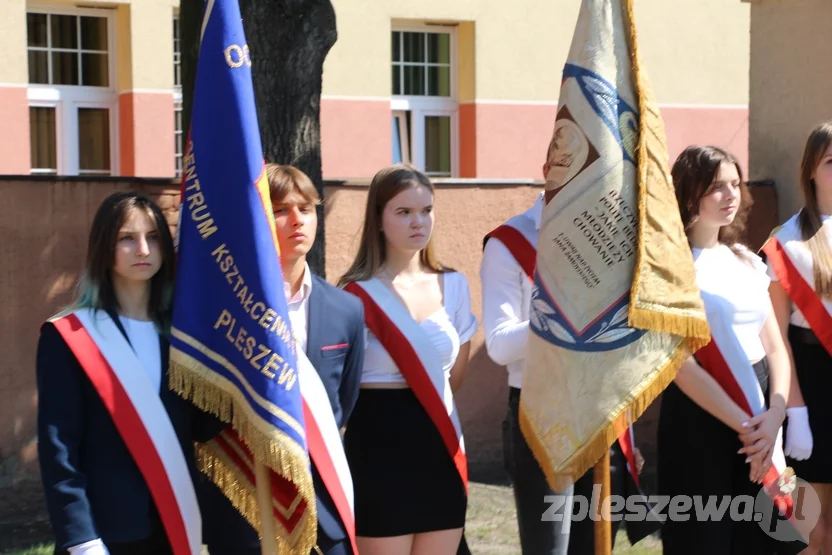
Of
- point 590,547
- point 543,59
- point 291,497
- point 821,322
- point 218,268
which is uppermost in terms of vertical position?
point 543,59

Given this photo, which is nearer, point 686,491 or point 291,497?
point 291,497

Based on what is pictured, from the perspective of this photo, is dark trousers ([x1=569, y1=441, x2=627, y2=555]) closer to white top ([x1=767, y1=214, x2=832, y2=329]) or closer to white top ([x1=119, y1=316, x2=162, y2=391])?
white top ([x1=767, y1=214, x2=832, y2=329])

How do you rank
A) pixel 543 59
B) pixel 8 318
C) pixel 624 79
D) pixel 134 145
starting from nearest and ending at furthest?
pixel 624 79, pixel 8 318, pixel 134 145, pixel 543 59

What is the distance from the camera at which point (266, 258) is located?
310 centimetres

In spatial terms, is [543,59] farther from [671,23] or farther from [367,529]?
[367,529]

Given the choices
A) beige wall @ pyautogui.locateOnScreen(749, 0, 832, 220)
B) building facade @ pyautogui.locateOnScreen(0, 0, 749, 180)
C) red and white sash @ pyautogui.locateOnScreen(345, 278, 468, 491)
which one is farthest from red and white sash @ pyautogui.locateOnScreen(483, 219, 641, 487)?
building facade @ pyautogui.locateOnScreen(0, 0, 749, 180)

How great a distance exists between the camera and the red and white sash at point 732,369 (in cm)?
398

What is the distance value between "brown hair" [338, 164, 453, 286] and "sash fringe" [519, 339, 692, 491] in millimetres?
728

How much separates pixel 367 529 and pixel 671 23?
431 inches

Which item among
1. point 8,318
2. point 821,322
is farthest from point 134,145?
point 821,322

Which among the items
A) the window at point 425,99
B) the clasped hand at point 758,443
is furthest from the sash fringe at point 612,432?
the window at point 425,99

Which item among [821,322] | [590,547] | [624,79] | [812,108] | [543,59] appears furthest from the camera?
[543,59]

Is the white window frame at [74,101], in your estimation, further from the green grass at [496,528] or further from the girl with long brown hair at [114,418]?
the girl with long brown hair at [114,418]

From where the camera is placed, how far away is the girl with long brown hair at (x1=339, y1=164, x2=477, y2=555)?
3617 millimetres
